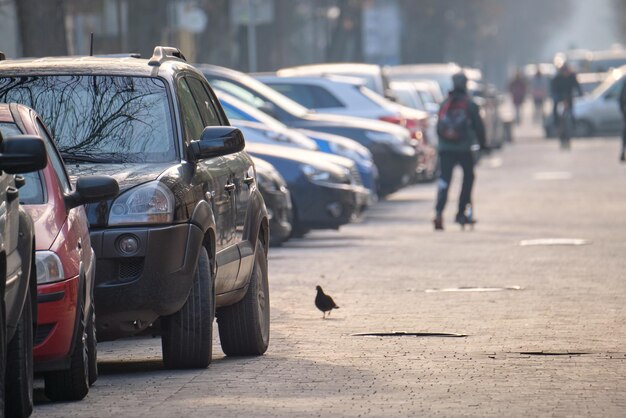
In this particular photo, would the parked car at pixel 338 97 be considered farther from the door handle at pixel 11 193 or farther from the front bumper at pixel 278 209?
the door handle at pixel 11 193

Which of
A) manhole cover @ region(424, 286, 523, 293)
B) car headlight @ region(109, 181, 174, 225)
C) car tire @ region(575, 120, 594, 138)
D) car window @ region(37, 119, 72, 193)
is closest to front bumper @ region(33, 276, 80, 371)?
car window @ region(37, 119, 72, 193)

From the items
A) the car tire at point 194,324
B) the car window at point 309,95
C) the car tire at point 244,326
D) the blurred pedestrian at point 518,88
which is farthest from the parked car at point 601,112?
the car tire at point 194,324

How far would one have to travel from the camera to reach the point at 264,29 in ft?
174

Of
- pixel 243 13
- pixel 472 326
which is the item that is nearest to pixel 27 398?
pixel 472 326

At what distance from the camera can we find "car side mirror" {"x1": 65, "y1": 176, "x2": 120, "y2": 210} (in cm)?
836

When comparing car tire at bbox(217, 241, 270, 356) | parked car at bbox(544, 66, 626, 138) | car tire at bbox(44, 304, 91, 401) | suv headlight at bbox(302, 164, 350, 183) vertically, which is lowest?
parked car at bbox(544, 66, 626, 138)

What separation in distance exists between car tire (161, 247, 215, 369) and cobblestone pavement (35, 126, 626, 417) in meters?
0.10

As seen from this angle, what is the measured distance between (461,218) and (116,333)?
12.9 m

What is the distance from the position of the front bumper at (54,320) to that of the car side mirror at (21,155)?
2.86 ft

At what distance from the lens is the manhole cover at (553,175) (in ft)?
107

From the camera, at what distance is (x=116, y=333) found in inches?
364

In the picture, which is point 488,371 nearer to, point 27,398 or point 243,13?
point 27,398

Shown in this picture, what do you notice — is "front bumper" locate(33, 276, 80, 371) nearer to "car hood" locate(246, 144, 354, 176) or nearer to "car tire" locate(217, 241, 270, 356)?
"car tire" locate(217, 241, 270, 356)

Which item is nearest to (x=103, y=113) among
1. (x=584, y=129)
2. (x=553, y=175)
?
(x=553, y=175)
